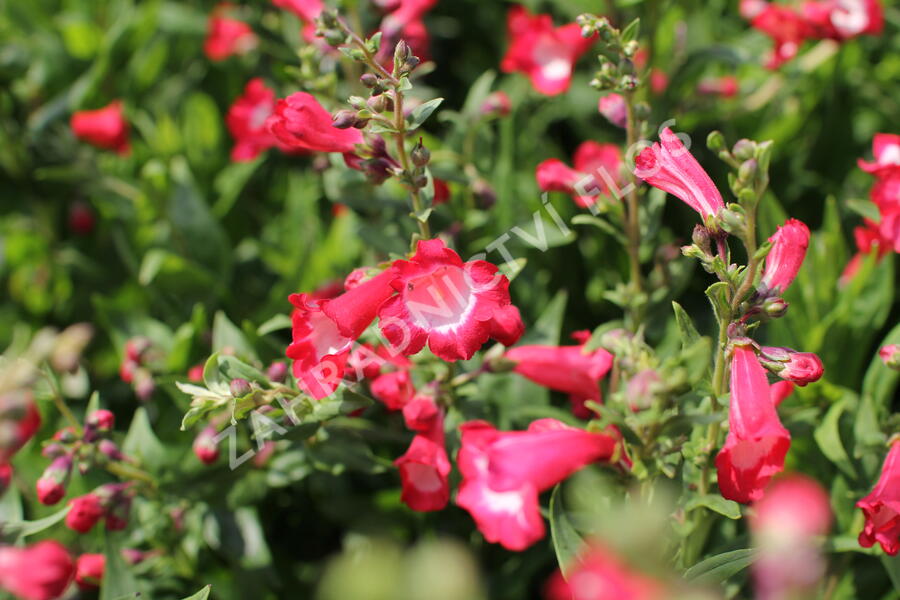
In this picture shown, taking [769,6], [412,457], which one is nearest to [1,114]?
Answer: [412,457]

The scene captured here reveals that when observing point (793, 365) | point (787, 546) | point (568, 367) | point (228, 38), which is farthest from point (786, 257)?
point (228, 38)

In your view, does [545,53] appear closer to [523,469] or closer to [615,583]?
[523,469]

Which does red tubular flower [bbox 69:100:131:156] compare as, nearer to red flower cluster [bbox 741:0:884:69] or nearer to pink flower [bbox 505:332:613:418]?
pink flower [bbox 505:332:613:418]

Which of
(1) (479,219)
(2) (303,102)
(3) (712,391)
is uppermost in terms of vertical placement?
(2) (303,102)

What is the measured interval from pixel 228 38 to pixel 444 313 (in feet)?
5.30

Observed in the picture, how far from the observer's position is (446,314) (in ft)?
4.37

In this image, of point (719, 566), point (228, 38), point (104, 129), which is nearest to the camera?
point (719, 566)

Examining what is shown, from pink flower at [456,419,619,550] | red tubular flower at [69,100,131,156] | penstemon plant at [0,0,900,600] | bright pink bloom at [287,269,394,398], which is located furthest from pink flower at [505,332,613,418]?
red tubular flower at [69,100,131,156]

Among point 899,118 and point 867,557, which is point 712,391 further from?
point 899,118

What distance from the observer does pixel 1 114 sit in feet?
8.65

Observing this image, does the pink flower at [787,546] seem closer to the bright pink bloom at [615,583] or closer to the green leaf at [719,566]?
the bright pink bloom at [615,583]

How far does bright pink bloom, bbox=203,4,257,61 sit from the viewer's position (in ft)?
8.34

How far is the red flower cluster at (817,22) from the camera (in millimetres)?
2203

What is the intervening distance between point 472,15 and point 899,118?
1407 mm
